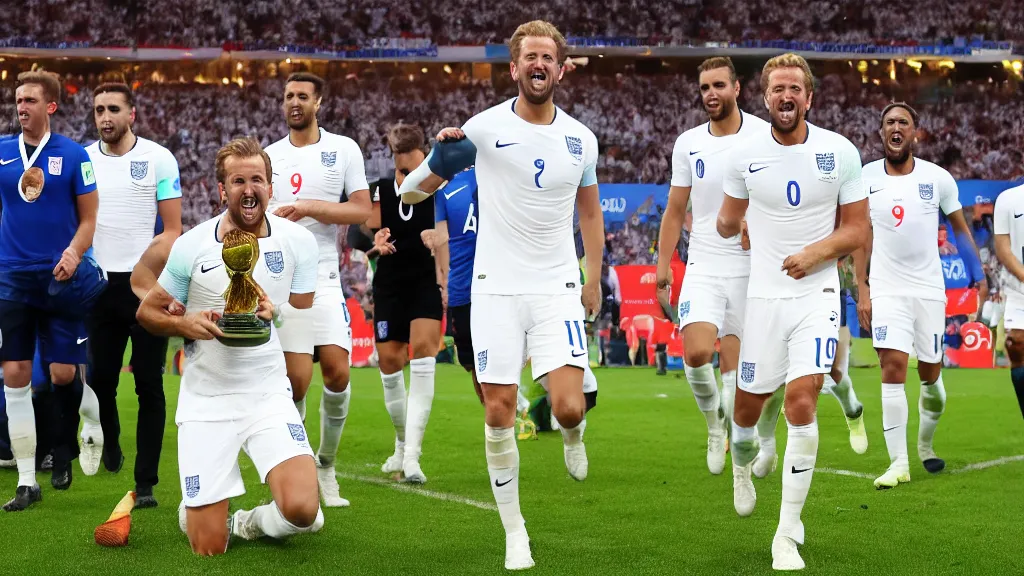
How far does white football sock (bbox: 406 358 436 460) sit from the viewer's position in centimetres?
850

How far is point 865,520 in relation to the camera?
6.85m

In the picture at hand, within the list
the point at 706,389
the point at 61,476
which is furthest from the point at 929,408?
the point at 61,476

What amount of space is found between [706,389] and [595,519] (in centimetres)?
183

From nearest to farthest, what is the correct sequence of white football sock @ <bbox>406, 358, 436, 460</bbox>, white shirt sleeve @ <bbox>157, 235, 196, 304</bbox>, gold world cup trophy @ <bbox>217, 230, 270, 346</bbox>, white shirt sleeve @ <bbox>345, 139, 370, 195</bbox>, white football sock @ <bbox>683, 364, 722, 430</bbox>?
gold world cup trophy @ <bbox>217, 230, 270, 346</bbox> < white shirt sleeve @ <bbox>157, 235, 196, 304</bbox> < white shirt sleeve @ <bbox>345, 139, 370, 195</bbox> < white football sock @ <bbox>683, 364, 722, 430</bbox> < white football sock @ <bbox>406, 358, 436, 460</bbox>

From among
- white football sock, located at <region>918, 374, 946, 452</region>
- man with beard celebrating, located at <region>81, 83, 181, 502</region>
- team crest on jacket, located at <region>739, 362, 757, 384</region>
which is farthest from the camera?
white football sock, located at <region>918, 374, 946, 452</region>

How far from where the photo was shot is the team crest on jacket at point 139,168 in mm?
8094

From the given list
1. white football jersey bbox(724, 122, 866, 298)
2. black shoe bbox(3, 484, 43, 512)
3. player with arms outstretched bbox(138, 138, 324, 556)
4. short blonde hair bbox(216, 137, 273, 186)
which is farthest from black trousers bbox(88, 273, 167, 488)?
white football jersey bbox(724, 122, 866, 298)

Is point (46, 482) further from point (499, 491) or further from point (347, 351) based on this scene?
point (499, 491)

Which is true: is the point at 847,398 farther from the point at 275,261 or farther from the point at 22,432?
the point at 22,432

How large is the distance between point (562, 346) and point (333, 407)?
2.25 m

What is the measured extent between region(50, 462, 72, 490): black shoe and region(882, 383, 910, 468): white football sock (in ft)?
18.2

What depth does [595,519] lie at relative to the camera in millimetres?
6969

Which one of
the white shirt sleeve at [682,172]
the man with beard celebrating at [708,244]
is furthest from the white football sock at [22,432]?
the white shirt sleeve at [682,172]

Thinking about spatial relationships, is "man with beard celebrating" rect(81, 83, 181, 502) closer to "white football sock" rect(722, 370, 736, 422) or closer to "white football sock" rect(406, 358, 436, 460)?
"white football sock" rect(406, 358, 436, 460)
